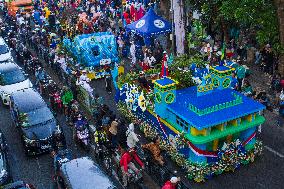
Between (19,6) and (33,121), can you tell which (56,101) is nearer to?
(33,121)

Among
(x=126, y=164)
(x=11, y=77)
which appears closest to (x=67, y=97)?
(x=11, y=77)

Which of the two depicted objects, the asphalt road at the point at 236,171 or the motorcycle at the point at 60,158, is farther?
the asphalt road at the point at 236,171

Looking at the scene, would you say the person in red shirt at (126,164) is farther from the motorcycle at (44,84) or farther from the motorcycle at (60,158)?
the motorcycle at (44,84)

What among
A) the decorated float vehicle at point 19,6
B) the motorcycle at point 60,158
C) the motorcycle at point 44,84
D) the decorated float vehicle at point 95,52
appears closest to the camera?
the motorcycle at point 60,158

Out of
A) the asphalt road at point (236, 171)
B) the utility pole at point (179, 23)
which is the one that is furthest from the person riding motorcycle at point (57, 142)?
the utility pole at point (179, 23)

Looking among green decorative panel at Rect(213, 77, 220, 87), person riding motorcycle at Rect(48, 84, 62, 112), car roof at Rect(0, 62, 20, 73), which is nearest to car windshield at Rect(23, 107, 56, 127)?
person riding motorcycle at Rect(48, 84, 62, 112)

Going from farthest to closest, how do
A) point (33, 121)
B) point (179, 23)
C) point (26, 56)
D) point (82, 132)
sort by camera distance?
point (26, 56) → point (179, 23) → point (33, 121) → point (82, 132)
